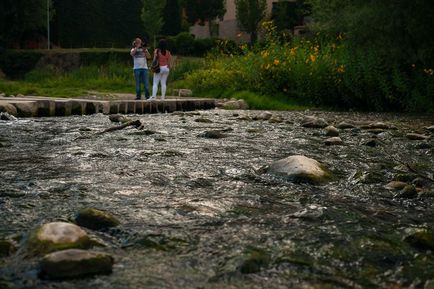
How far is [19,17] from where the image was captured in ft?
114

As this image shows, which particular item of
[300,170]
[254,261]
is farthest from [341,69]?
[254,261]

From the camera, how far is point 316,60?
13406 mm

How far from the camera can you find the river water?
2.07m

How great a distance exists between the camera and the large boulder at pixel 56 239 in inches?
86.9

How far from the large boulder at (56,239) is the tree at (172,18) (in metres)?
42.8

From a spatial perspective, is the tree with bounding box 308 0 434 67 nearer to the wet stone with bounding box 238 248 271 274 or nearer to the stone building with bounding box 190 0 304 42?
the wet stone with bounding box 238 248 271 274

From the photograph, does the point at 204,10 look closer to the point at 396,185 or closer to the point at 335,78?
the point at 335,78

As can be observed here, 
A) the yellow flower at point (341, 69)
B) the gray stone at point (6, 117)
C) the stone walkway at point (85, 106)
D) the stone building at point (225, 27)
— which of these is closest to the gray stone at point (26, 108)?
the stone walkway at point (85, 106)

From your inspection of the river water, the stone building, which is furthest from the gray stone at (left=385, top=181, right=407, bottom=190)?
the stone building

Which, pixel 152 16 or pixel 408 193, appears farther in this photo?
pixel 152 16

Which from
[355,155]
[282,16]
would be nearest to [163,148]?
[355,155]

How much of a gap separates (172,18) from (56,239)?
43.7 meters

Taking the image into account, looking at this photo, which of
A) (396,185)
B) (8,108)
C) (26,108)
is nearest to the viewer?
(396,185)

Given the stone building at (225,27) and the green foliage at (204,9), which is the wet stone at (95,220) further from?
the stone building at (225,27)
